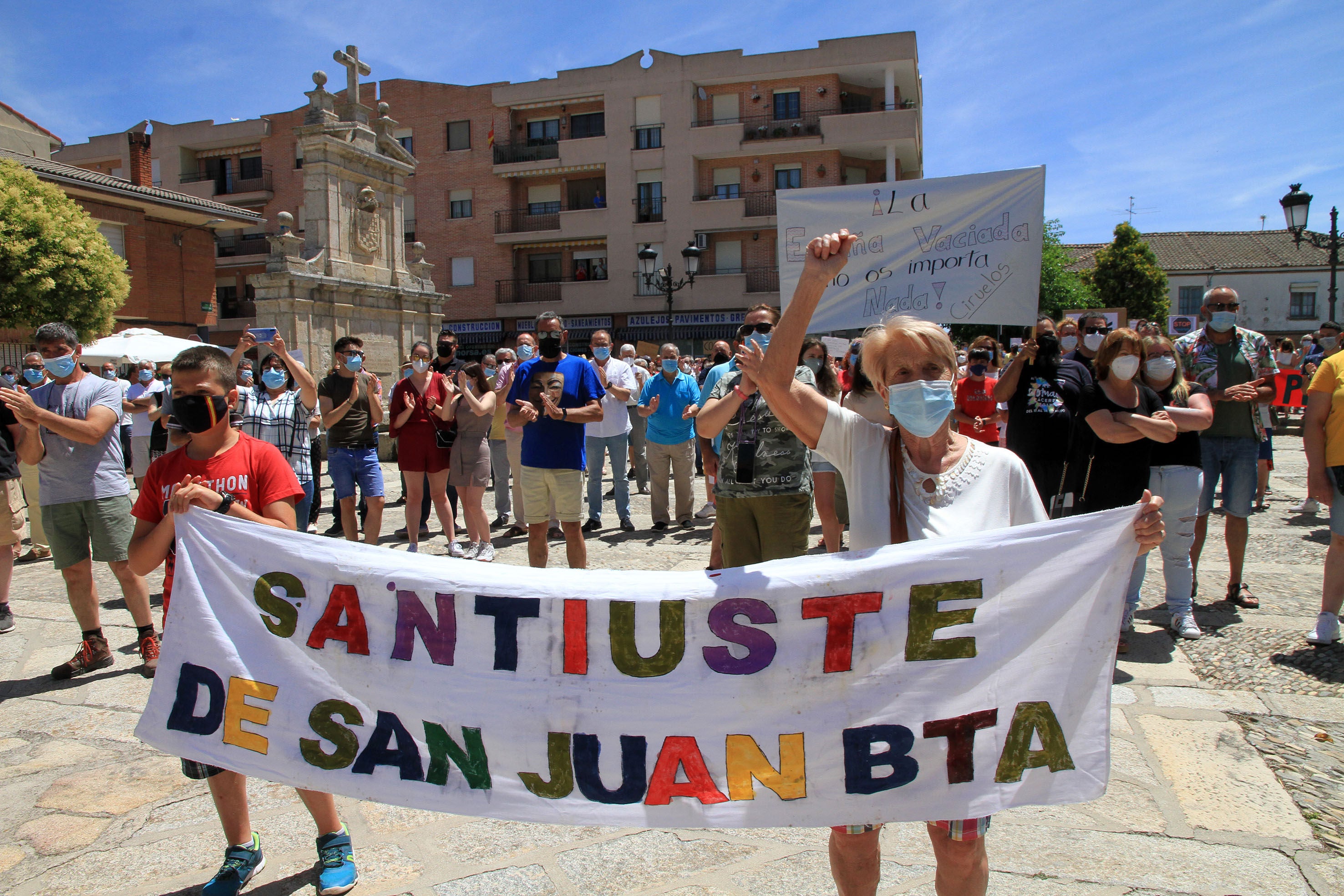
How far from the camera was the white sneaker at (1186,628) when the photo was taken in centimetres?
491

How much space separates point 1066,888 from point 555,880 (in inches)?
66.3

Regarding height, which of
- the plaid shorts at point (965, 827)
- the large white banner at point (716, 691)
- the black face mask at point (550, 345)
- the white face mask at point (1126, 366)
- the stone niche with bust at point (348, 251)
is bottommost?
the plaid shorts at point (965, 827)

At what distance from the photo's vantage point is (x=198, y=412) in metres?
2.73

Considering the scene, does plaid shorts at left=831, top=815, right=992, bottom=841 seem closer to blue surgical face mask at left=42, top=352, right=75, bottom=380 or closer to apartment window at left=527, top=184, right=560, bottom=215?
blue surgical face mask at left=42, top=352, right=75, bottom=380

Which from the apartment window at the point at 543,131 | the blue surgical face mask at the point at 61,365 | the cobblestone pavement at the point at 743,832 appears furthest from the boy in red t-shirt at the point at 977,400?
the apartment window at the point at 543,131

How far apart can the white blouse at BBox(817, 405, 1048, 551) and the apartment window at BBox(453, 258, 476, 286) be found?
37179mm

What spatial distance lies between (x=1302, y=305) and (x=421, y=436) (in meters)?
57.0

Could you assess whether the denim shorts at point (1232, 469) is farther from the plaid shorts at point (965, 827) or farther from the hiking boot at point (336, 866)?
the hiking boot at point (336, 866)

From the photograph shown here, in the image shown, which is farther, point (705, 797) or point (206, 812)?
point (206, 812)

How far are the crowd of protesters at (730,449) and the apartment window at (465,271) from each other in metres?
27.8

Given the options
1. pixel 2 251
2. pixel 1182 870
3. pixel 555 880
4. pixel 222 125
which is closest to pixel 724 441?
pixel 555 880

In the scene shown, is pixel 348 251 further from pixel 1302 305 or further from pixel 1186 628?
pixel 1302 305

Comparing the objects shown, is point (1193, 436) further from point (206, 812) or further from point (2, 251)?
point (2, 251)

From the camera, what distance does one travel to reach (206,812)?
10.7ft
